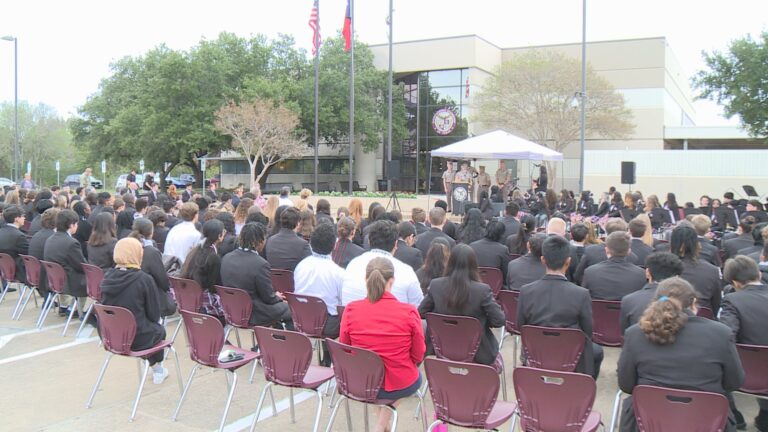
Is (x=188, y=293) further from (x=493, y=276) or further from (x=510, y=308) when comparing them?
(x=493, y=276)

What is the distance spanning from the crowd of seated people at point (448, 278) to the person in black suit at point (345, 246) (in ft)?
0.05

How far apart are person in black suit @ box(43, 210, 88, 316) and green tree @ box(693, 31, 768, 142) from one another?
2394 cm

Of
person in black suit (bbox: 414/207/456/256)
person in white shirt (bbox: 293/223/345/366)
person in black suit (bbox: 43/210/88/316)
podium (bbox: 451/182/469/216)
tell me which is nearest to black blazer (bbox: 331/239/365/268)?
person in white shirt (bbox: 293/223/345/366)

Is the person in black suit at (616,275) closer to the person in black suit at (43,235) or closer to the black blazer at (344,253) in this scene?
the black blazer at (344,253)

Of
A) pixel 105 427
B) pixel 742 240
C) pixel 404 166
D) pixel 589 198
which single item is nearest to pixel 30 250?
pixel 105 427

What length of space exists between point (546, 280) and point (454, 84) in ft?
119

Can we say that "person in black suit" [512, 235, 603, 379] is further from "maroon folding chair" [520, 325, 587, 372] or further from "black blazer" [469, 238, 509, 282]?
"black blazer" [469, 238, 509, 282]

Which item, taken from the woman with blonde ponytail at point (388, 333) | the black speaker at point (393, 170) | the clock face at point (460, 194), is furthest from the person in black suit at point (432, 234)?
the black speaker at point (393, 170)

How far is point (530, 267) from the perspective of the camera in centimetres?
560

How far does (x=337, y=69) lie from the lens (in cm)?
3934

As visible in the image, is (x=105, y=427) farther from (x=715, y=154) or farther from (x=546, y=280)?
(x=715, y=154)

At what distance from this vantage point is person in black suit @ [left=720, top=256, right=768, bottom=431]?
3.97m

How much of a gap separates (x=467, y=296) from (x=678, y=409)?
1.64 metres

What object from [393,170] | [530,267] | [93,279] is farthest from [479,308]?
[393,170]
